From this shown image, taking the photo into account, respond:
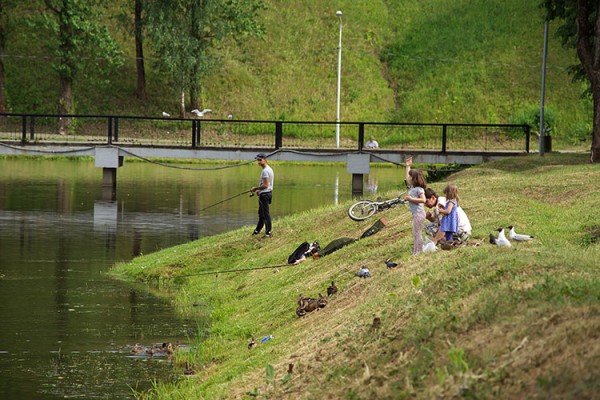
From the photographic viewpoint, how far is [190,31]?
6125cm

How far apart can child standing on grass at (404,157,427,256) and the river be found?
384 cm

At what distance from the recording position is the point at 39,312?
750 inches

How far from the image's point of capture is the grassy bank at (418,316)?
349 inches

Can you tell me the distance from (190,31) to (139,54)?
4.13 m

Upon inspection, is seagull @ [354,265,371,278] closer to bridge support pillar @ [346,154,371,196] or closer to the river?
the river

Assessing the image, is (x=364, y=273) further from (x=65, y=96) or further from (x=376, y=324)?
(x=65, y=96)

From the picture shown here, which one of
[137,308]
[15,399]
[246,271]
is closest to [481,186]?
[246,271]

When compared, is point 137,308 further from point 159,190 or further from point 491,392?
point 159,190

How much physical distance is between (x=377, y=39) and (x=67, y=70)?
2568 centimetres

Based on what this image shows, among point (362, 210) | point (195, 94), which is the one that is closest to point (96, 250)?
point (362, 210)

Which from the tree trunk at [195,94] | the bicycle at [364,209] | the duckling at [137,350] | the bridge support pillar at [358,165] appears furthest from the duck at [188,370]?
the tree trunk at [195,94]

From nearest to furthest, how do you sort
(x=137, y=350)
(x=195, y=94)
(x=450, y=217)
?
(x=450, y=217)
(x=137, y=350)
(x=195, y=94)

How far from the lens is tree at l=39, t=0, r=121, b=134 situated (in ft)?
191

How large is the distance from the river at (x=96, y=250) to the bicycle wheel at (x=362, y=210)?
13.5 feet
